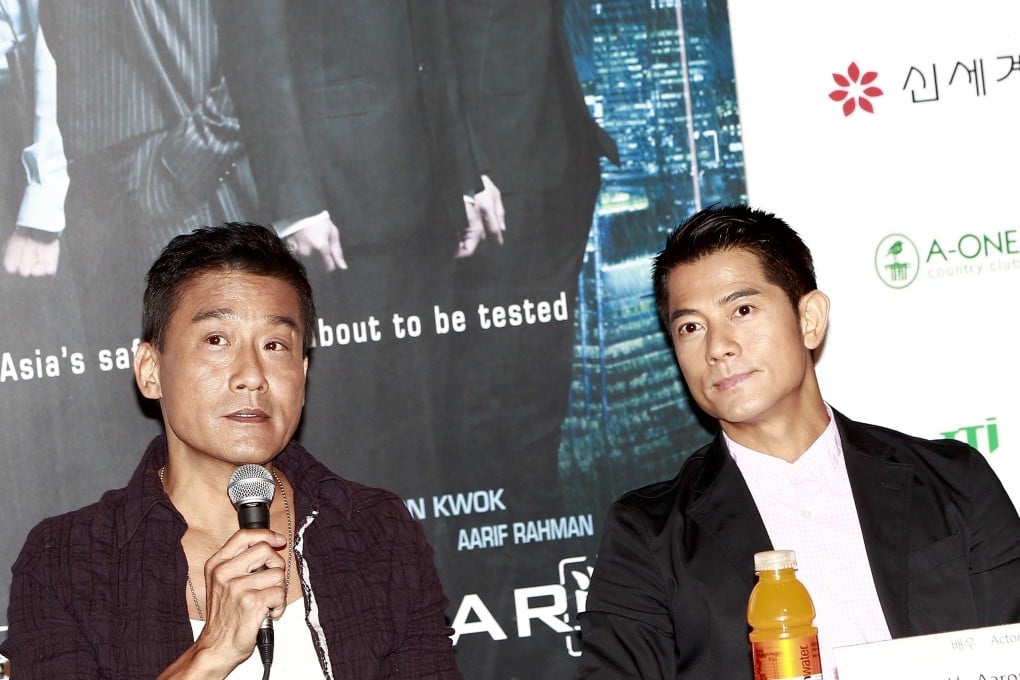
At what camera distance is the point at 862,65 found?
10.9 ft

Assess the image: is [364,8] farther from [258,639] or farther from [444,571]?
[258,639]

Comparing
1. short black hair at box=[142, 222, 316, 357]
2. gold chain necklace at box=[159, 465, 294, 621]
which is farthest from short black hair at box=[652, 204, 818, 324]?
gold chain necklace at box=[159, 465, 294, 621]

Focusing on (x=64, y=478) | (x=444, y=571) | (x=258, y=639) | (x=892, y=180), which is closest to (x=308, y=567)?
(x=258, y=639)

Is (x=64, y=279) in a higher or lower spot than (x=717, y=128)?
lower

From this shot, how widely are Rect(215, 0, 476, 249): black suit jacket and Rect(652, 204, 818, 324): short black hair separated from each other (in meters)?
0.66

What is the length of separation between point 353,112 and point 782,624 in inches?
72.5

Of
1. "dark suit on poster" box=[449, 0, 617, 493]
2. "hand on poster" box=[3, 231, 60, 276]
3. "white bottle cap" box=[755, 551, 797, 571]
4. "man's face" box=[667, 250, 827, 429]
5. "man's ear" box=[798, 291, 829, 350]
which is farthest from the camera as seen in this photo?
"dark suit on poster" box=[449, 0, 617, 493]

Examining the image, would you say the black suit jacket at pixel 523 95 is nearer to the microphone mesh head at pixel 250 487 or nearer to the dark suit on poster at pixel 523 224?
the dark suit on poster at pixel 523 224

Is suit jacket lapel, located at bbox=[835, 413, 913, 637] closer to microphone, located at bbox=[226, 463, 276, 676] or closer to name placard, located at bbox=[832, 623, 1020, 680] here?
name placard, located at bbox=[832, 623, 1020, 680]

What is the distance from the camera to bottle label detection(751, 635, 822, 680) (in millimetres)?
1764

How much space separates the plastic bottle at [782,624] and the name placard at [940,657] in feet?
0.16

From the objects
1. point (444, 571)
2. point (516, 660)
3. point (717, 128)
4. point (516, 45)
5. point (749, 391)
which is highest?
point (516, 45)

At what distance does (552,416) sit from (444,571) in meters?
0.51

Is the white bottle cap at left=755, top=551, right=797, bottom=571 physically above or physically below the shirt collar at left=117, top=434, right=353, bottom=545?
below
